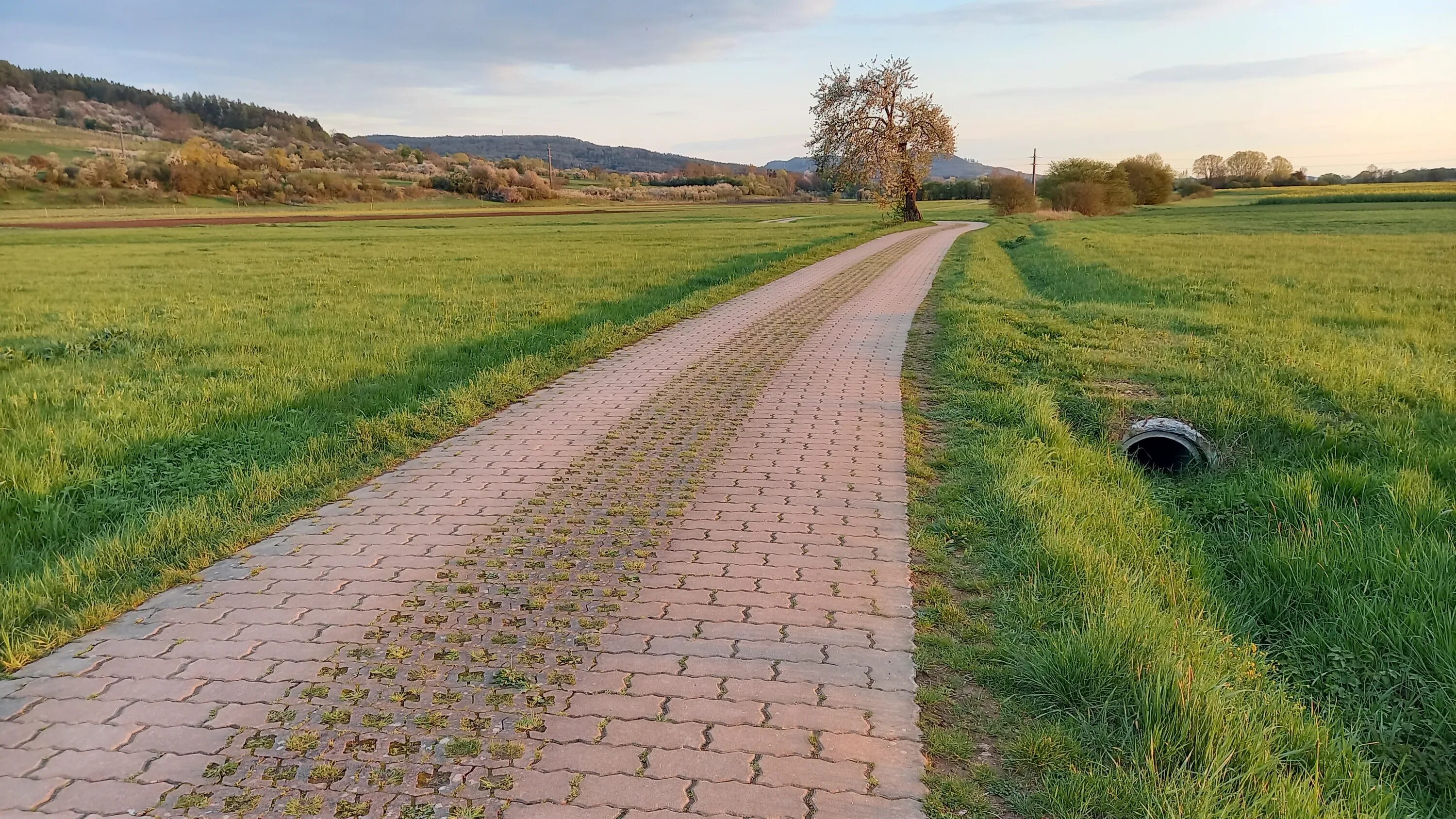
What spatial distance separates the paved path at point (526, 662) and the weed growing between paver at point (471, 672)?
0.01 meters

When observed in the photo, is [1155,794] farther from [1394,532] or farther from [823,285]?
[823,285]

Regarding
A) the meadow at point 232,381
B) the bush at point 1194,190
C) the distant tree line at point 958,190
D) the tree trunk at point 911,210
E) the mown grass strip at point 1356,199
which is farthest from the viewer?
the distant tree line at point 958,190

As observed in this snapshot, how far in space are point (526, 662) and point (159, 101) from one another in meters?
196

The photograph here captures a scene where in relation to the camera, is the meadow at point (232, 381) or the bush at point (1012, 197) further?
the bush at point (1012, 197)

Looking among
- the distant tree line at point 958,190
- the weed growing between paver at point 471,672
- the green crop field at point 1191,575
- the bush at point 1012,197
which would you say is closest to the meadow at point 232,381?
the weed growing between paver at point 471,672

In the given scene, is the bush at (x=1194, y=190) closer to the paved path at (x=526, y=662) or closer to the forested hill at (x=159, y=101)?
the paved path at (x=526, y=662)

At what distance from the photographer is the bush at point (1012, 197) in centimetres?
5553

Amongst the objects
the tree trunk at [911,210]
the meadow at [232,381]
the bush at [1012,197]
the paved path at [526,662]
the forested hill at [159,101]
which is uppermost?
the forested hill at [159,101]

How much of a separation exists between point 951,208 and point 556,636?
254 feet

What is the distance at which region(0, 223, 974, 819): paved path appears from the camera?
2.59 m

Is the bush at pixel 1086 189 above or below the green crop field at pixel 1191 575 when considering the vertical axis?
above

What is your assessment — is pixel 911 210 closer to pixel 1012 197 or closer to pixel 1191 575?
pixel 1012 197

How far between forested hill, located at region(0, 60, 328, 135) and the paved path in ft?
583

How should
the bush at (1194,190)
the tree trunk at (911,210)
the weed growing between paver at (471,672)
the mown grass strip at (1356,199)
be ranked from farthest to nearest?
the bush at (1194,190) < the mown grass strip at (1356,199) < the tree trunk at (911,210) < the weed growing between paver at (471,672)
